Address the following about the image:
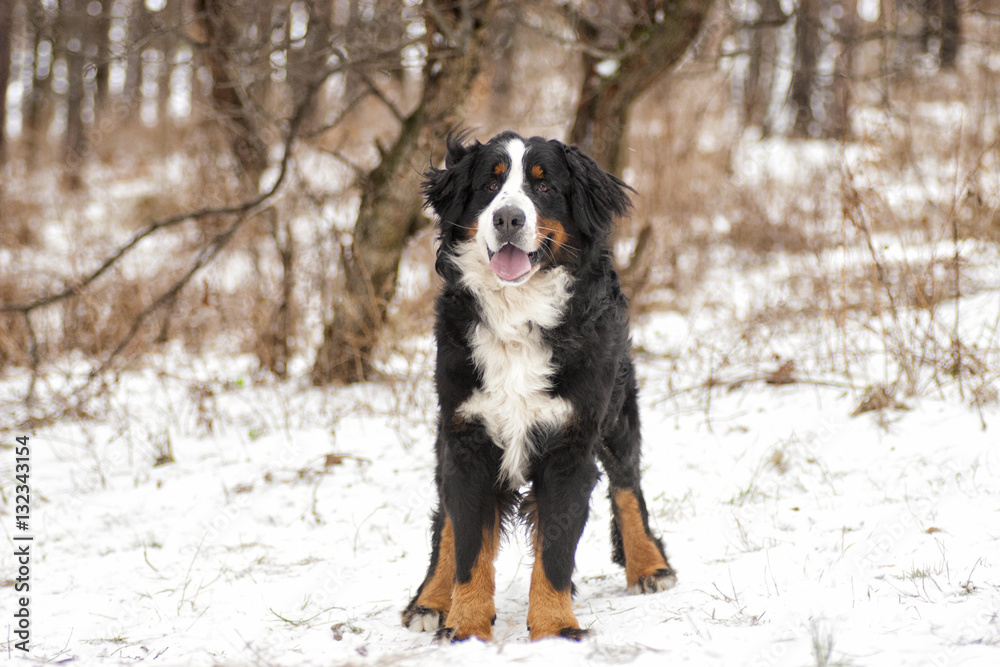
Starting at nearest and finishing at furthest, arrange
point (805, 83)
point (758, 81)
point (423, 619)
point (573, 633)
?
point (573, 633), point (423, 619), point (805, 83), point (758, 81)

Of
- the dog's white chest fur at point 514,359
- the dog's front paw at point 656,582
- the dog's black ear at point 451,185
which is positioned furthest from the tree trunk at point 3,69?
the dog's front paw at point 656,582

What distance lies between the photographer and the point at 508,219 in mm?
2611

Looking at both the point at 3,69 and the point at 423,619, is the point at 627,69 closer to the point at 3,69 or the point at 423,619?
the point at 423,619

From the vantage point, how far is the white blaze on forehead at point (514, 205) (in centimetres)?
264

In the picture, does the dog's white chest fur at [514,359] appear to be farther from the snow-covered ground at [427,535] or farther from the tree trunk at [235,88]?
the tree trunk at [235,88]

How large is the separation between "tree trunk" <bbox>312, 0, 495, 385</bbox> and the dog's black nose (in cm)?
268

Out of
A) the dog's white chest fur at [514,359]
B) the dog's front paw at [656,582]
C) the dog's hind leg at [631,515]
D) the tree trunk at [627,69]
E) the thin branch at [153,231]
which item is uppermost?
the tree trunk at [627,69]

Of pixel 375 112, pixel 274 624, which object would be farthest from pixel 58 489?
pixel 375 112

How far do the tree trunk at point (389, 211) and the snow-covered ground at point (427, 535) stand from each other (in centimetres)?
38

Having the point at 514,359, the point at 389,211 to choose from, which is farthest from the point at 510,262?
the point at 389,211

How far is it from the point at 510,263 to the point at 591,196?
49 centimetres

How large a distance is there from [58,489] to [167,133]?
37.4ft

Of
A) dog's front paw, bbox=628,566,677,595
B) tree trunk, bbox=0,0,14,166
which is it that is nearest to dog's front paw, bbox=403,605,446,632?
dog's front paw, bbox=628,566,677,595

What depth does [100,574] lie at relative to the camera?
11.1 feet
